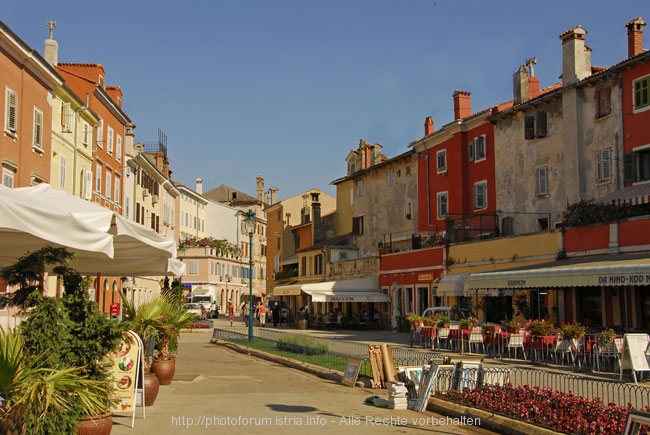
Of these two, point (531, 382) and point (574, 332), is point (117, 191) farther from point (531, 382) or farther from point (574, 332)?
point (531, 382)

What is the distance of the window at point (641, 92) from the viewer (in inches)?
1034

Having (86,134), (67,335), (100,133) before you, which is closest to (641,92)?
(67,335)

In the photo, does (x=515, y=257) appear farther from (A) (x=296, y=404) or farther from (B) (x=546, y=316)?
(A) (x=296, y=404)

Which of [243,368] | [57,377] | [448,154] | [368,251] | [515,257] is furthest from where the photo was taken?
[368,251]

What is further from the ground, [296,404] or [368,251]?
[368,251]

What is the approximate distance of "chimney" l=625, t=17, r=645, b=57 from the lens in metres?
29.8

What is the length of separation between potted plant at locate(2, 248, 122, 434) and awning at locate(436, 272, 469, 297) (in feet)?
79.7

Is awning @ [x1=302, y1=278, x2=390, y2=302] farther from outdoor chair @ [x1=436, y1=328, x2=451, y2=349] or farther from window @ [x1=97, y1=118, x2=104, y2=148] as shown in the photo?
outdoor chair @ [x1=436, y1=328, x2=451, y2=349]

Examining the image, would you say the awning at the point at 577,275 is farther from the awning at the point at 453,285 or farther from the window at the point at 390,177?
the window at the point at 390,177

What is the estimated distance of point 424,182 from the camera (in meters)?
A: 42.9

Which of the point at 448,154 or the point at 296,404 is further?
the point at 448,154

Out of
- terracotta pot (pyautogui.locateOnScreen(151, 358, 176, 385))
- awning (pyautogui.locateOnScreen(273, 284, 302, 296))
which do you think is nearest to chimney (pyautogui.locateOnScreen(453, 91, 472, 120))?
awning (pyautogui.locateOnScreen(273, 284, 302, 296))

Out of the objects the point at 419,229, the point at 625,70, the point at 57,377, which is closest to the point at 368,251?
the point at 419,229

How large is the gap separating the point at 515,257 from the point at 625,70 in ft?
27.3
